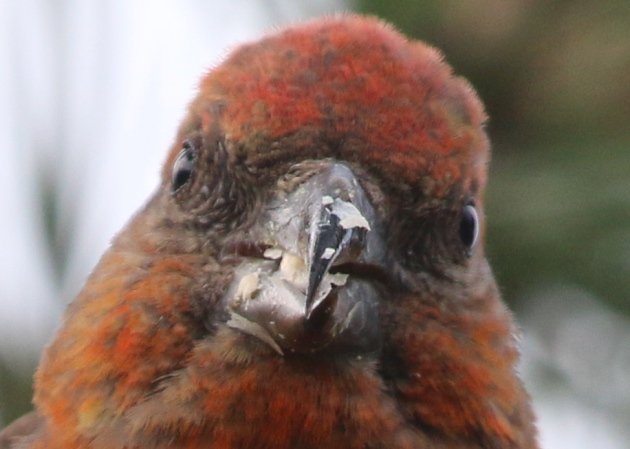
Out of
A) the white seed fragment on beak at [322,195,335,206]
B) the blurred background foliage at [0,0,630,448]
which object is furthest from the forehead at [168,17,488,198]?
the blurred background foliage at [0,0,630,448]

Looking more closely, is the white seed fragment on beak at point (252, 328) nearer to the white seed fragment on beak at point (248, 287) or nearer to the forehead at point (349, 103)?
the white seed fragment on beak at point (248, 287)

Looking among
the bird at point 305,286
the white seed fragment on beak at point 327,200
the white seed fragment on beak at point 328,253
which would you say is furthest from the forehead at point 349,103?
the white seed fragment on beak at point 328,253

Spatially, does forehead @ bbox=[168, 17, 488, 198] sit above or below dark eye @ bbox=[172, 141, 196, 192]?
above

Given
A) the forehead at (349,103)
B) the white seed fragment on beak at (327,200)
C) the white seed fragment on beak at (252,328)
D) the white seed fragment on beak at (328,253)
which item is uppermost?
the forehead at (349,103)

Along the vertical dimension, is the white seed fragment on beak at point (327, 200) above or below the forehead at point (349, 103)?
below

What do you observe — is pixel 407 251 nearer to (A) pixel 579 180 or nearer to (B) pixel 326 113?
(B) pixel 326 113

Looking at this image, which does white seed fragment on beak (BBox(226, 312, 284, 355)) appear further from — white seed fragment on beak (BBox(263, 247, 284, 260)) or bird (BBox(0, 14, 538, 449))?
white seed fragment on beak (BBox(263, 247, 284, 260))
